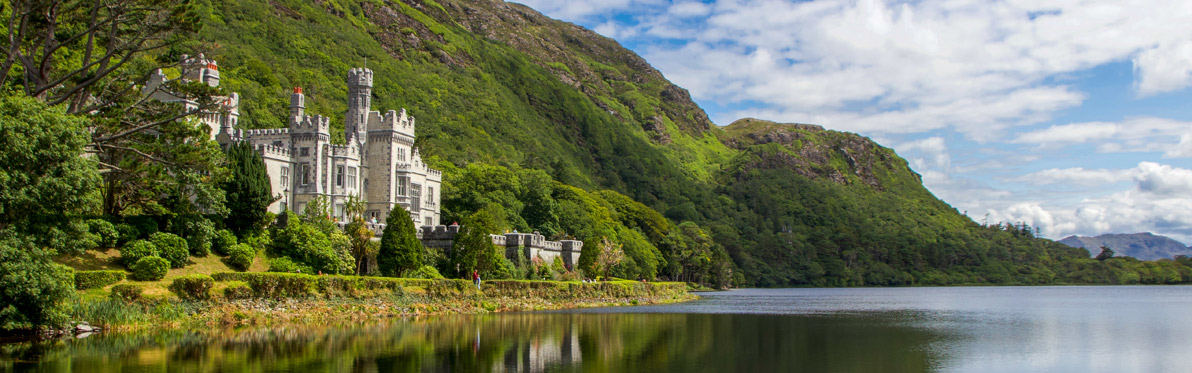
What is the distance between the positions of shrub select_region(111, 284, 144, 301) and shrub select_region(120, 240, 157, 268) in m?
4.82

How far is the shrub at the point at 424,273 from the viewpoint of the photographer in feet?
190

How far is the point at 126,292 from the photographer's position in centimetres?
3850

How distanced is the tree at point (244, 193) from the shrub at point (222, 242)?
1.52m

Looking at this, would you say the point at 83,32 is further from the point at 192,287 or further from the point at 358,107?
the point at 358,107

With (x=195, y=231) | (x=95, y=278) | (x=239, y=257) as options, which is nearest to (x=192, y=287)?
(x=95, y=278)

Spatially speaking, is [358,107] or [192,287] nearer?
[192,287]

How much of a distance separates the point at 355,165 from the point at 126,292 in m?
31.3

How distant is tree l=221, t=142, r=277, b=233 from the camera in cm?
5234

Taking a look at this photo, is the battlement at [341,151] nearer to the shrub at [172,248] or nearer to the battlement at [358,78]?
the battlement at [358,78]

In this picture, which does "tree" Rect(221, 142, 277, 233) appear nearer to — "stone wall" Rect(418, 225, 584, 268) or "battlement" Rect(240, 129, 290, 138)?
"battlement" Rect(240, 129, 290, 138)

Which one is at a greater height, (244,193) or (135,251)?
(244,193)

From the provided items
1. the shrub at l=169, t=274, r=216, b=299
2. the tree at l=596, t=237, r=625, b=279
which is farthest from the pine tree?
the tree at l=596, t=237, r=625, b=279

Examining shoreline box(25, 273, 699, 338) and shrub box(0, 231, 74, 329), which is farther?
shoreline box(25, 273, 699, 338)

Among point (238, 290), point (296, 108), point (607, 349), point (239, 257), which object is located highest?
point (296, 108)
